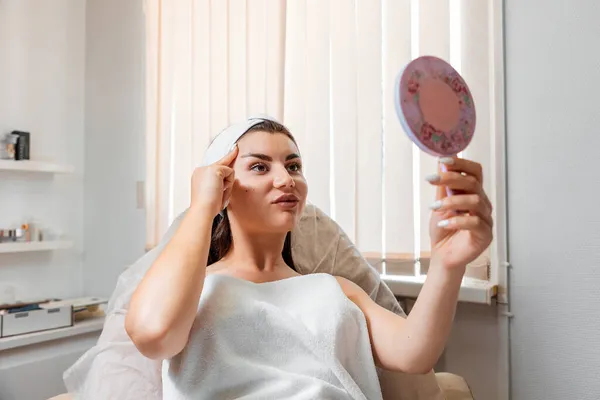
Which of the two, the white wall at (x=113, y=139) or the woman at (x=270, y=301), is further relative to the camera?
the white wall at (x=113, y=139)

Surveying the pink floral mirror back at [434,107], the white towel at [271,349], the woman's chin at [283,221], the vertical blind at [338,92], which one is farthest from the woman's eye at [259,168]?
the vertical blind at [338,92]

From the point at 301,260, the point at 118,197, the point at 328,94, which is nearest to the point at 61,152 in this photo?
the point at 118,197

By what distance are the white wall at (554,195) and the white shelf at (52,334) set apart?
5.68 feet

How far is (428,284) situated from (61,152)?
7.24 ft

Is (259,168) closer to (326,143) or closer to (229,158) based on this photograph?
(229,158)

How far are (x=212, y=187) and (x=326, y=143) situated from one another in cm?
83

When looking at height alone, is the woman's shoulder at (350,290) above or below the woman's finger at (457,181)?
below

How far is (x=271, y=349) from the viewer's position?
89cm

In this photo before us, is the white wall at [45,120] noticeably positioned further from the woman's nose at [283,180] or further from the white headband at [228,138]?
the woman's nose at [283,180]

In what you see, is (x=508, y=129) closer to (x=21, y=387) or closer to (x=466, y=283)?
(x=466, y=283)

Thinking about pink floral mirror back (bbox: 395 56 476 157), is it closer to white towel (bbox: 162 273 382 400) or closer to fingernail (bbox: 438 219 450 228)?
fingernail (bbox: 438 219 450 228)

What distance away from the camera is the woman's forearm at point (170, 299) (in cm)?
77

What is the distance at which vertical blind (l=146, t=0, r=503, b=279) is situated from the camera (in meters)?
1.40

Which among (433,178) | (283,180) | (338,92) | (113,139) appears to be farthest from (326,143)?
(113,139)
